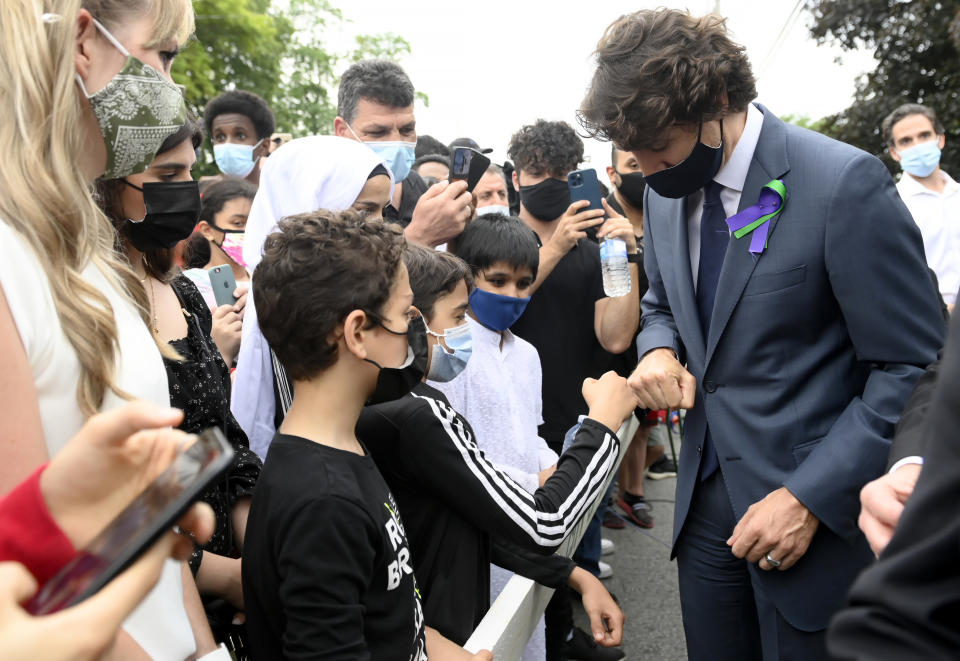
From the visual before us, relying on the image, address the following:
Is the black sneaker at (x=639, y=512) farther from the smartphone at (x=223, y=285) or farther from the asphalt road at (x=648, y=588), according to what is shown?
the smartphone at (x=223, y=285)

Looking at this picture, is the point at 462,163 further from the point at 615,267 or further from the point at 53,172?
the point at 53,172

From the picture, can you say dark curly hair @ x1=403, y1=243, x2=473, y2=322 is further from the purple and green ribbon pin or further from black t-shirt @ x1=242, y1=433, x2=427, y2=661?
the purple and green ribbon pin

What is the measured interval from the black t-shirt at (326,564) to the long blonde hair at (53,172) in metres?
0.51

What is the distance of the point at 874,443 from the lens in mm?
1890

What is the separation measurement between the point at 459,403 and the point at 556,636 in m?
1.10

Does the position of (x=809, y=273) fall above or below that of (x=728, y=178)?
below

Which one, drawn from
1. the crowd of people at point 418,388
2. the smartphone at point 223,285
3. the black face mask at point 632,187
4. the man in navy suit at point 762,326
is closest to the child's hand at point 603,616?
the crowd of people at point 418,388

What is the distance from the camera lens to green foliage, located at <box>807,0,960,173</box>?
1728 cm

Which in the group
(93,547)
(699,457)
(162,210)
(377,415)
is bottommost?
(699,457)

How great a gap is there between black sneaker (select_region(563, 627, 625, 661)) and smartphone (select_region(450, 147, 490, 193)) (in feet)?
7.41

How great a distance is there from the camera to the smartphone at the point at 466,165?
11.0ft

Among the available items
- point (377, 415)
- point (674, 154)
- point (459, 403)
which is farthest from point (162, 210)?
point (674, 154)

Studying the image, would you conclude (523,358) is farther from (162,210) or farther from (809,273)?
(162,210)

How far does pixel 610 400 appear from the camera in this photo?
7.43 feet
